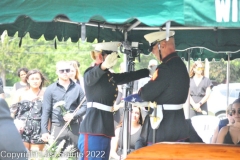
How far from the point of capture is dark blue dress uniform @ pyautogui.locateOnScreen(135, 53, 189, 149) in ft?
15.8

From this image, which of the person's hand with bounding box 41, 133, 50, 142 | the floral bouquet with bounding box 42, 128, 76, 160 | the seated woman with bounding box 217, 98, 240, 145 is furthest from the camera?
the person's hand with bounding box 41, 133, 50, 142

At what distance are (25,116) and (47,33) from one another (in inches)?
54.6

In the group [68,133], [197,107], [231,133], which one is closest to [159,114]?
[231,133]

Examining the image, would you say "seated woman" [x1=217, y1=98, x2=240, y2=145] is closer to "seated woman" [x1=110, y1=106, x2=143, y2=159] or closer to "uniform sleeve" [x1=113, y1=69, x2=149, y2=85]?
"uniform sleeve" [x1=113, y1=69, x2=149, y2=85]

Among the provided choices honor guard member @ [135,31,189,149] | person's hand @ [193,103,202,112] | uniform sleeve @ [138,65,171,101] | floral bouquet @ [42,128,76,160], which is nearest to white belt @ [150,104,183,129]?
honor guard member @ [135,31,189,149]

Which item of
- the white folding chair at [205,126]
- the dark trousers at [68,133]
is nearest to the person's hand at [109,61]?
the dark trousers at [68,133]

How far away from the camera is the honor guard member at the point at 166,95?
4812 mm

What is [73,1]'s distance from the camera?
4047 mm

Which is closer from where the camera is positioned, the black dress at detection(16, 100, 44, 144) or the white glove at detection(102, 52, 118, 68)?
the white glove at detection(102, 52, 118, 68)

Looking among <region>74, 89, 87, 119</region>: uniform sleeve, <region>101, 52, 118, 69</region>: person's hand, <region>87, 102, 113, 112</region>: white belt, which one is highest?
<region>101, 52, 118, 69</region>: person's hand

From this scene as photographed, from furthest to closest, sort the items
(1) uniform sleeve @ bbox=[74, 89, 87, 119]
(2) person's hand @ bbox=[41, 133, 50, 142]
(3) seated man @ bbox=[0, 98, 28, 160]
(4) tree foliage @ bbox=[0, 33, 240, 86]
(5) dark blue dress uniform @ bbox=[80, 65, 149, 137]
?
(4) tree foliage @ bbox=[0, 33, 240, 86], (1) uniform sleeve @ bbox=[74, 89, 87, 119], (2) person's hand @ bbox=[41, 133, 50, 142], (5) dark blue dress uniform @ bbox=[80, 65, 149, 137], (3) seated man @ bbox=[0, 98, 28, 160]

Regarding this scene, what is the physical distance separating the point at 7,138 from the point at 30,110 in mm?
4868

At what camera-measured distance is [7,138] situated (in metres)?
2.62

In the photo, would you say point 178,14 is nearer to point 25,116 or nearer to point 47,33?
point 47,33
